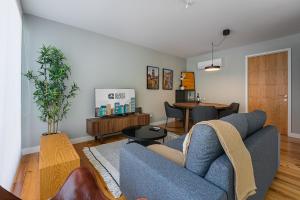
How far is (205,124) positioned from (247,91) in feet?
13.9

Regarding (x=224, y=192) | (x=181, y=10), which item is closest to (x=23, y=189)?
(x=224, y=192)

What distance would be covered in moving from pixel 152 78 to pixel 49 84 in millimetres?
2832

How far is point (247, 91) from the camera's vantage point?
4.41 meters

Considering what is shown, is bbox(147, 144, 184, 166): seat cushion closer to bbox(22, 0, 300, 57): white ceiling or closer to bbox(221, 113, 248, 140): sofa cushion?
bbox(221, 113, 248, 140): sofa cushion

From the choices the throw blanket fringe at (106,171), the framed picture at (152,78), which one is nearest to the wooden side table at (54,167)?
the throw blanket fringe at (106,171)

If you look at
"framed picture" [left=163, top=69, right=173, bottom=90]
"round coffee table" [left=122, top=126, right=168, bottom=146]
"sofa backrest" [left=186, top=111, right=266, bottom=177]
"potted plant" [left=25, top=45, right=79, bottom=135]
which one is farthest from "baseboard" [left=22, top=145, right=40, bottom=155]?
"framed picture" [left=163, top=69, right=173, bottom=90]

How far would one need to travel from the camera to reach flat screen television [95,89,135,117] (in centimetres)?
348

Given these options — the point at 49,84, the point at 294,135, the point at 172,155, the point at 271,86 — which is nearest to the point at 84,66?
the point at 49,84

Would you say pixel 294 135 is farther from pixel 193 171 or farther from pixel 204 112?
pixel 193 171

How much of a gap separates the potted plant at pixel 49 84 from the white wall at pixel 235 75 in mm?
4437

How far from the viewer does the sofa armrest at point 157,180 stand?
31.0 inches

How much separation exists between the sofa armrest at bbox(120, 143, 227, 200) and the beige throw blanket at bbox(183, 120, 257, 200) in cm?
16

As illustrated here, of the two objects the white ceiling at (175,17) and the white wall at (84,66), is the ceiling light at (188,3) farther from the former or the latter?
the white wall at (84,66)

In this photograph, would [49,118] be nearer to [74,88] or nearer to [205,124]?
[74,88]
